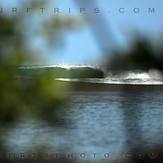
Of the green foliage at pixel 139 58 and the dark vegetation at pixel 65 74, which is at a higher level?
the green foliage at pixel 139 58

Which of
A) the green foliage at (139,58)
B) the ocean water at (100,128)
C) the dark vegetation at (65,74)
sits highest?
the green foliage at (139,58)

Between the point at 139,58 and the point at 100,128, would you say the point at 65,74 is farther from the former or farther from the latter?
the point at 100,128

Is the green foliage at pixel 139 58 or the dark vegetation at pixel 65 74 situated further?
the dark vegetation at pixel 65 74

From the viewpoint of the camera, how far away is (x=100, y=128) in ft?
3.15

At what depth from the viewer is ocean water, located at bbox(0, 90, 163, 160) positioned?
482 mm

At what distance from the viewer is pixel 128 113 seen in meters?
0.44

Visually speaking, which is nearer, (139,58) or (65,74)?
(139,58)

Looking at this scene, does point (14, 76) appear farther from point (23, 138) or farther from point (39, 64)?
point (23, 138)

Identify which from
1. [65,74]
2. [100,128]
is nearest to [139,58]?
[65,74]

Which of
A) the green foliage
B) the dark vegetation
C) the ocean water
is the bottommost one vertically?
the ocean water

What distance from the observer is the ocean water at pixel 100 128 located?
1.58 feet

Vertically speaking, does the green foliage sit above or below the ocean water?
above

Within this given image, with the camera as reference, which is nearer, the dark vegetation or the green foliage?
the green foliage

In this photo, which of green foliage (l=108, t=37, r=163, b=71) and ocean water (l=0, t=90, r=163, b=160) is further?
ocean water (l=0, t=90, r=163, b=160)
